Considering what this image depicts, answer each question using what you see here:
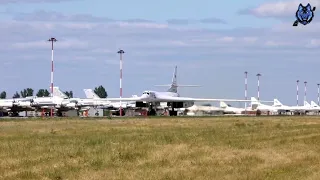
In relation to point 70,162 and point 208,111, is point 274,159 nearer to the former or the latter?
point 70,162

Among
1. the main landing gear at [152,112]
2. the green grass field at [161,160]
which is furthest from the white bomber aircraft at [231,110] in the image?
the green grass field at [161,160]

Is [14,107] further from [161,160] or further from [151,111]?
[161,160]

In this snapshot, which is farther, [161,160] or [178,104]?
[178,104]

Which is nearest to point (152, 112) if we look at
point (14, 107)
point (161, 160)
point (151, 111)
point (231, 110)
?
point (151, 111)

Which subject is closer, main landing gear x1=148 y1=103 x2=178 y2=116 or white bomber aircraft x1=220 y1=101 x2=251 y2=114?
main landing gear x1=148 y1=103 x2=178 y2=116

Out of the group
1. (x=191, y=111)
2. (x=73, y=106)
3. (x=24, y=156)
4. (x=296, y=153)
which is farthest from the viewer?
(x=191, y=111)

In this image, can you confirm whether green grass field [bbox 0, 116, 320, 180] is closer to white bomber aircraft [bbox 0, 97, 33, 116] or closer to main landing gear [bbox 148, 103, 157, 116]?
main landing gear [bbox 148, 103, 157, 116]

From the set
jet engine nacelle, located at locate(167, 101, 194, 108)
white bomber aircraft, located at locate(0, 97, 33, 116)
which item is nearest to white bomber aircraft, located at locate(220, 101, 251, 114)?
jet engine nacelle, located at locate(167, 101, 194, 108)

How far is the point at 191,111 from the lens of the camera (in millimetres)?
155875

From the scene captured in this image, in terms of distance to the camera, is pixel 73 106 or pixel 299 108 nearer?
pixel 73 106

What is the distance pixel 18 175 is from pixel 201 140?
42.2ft

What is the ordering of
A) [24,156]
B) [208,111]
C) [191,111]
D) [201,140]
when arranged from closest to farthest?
[24,156] < [201,140] < [191,111] < [208,111]

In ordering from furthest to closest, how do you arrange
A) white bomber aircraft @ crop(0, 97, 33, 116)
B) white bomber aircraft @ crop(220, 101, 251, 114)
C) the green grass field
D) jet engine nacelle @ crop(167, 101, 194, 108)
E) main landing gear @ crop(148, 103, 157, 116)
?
1. white bomber aircraft @ crop(220, 101, 251, 114)
2. jet engine nacelle @ crop(167, 101, 194, 108)
3. white bomber aircraft @ crop(0, 97, 33, 116)
4. main landing gear @ crop(148, 103, 157, 116)
5. the green grass field

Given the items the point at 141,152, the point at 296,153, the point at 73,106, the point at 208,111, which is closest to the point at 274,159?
the point at 296,153
